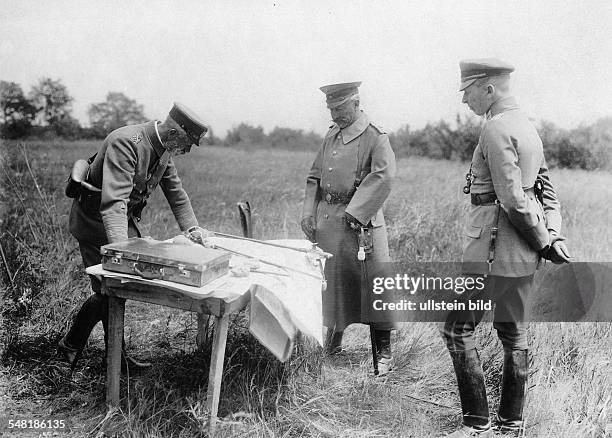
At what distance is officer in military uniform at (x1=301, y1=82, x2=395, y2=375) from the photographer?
12.7 ft

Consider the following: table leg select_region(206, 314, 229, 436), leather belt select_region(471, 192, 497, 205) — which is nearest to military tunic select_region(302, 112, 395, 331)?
leather belt select_region(471, 192, 497, 205)

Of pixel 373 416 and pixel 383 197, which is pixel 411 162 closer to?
pixel 383 197

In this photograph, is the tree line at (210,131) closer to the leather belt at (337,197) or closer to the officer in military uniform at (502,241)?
the leather belt at (337,197)

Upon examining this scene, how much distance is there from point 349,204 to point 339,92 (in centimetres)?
82

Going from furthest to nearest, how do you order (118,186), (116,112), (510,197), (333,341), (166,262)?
(116,112) → (333,341) → (118,186) → (510,197) → (166,262)

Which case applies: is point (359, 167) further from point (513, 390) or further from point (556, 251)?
point (513, 390)

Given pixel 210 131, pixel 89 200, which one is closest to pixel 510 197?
pixel 89 200

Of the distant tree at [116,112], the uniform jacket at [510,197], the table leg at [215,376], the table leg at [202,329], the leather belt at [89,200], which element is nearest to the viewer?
the table leg at [215,376]

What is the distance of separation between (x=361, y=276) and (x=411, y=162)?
5.82 m

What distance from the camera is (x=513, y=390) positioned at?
294 cm

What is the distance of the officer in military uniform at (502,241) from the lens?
2848 millimetres

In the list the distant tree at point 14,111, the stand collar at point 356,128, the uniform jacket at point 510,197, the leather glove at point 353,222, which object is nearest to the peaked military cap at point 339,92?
the stand collar at point 356,128

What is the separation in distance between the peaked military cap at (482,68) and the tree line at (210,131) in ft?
10.5

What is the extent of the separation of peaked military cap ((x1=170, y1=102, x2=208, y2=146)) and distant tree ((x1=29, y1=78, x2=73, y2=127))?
9.74ft
